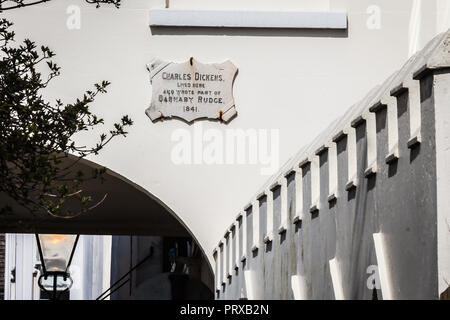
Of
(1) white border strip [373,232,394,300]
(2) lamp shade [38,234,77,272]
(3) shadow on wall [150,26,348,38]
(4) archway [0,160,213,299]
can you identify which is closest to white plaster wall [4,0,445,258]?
(3) shadow on wall [150,26,348,38]

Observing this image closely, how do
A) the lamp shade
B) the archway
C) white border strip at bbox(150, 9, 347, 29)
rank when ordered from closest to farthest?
white border strip at bbox(150, 9, 347, 29) < the archway < the lamp shade

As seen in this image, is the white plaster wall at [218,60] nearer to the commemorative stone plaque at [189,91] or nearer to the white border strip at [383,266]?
the commemorative stone plaque at [189,91]

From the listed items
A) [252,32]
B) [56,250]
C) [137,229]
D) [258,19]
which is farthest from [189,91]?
[137,229]

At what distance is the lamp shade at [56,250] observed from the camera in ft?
65.3

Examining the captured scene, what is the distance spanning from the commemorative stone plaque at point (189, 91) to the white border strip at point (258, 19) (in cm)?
50

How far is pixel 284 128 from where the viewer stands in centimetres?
1606

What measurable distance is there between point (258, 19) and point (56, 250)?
579 centimetres

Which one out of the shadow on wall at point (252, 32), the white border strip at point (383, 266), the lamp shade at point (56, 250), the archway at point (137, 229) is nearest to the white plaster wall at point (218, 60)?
the shadow on wall at point (252, 32)

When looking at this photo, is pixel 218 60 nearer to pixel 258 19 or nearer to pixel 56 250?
pixel 258 19

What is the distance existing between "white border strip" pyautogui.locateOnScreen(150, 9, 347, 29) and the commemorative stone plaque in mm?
498

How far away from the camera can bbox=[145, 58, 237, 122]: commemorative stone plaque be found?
52.2 ft

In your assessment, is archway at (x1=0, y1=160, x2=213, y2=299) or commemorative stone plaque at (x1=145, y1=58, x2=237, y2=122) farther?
archway at (x1=0, y1=160, x2=213, y2=299)

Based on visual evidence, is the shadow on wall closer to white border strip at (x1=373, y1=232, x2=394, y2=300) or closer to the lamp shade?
the lamp shade

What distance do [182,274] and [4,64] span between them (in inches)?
724
